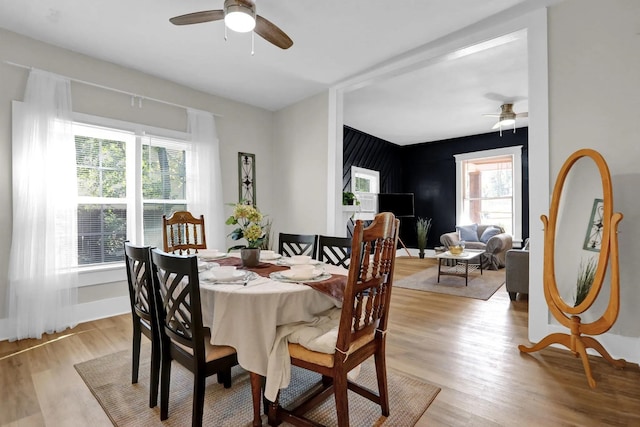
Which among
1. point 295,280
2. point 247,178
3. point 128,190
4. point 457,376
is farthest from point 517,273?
point 128,190

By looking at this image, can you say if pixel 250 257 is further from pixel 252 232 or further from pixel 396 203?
pixel 396 203

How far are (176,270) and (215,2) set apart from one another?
7.17 ft

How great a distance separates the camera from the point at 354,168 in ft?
22.0

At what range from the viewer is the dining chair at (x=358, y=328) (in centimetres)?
137

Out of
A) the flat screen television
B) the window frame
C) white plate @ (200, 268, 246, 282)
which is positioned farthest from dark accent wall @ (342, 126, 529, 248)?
Answer: white plate @ (200, 268, 246, 282)

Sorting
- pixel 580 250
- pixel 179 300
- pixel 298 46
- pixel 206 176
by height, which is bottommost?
pixel 179 300

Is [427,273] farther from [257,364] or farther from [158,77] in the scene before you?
[158,77]

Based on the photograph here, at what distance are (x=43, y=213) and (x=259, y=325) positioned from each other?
2.70m

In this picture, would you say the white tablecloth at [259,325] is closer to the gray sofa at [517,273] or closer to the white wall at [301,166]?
the white wall at [301,166]

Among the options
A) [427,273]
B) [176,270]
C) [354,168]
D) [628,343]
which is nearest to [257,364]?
[176,270]

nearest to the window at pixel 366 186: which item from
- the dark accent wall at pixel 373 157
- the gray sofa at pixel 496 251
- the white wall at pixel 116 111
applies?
the dark accent wall at pixel 373 157

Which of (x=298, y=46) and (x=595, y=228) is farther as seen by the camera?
(x=298, y=46)

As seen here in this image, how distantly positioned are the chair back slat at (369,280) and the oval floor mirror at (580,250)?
4.85 ft

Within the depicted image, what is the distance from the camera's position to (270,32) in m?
2.34
